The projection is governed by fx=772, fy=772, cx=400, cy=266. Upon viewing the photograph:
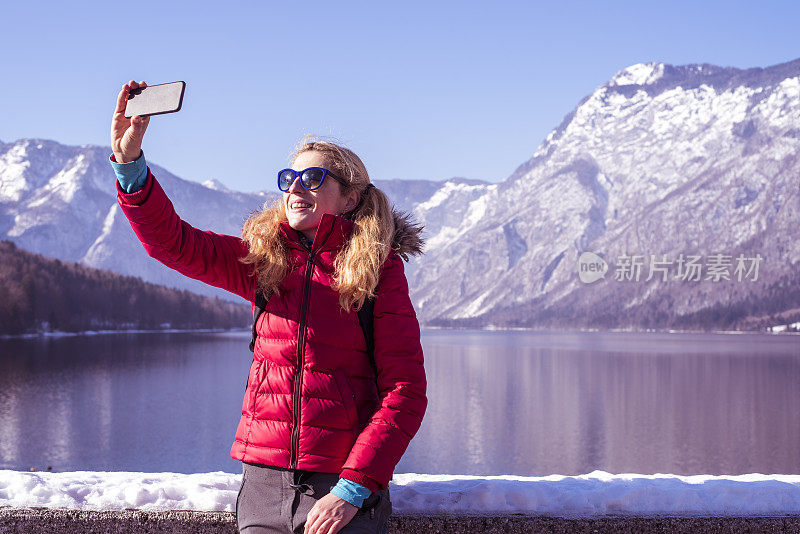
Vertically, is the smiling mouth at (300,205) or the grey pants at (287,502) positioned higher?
the smiling mouth at (300,205)

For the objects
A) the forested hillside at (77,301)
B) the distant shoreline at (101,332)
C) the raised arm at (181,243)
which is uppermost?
the raised arm at (181,243)

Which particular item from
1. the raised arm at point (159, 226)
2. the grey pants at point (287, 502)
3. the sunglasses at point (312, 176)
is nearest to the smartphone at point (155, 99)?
the raised arm at point (159, 226)

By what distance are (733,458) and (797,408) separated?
725 inches

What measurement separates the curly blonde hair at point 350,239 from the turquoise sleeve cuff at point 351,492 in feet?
2.54

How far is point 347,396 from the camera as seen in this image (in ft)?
11.6

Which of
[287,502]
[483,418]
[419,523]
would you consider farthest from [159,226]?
[483,418]

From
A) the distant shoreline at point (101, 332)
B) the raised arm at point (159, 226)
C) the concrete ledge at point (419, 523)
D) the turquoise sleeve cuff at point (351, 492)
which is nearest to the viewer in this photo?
the turquoise sleeve cuff at point (351, 492)

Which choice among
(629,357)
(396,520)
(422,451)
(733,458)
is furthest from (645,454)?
(629,357)

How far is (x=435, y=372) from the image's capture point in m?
80.2

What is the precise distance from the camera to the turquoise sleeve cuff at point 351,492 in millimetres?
3322

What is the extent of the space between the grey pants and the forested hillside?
12836 centimetres

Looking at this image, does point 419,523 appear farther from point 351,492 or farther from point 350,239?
point 350,239

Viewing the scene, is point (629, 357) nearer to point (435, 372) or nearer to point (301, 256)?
point (435, 372)

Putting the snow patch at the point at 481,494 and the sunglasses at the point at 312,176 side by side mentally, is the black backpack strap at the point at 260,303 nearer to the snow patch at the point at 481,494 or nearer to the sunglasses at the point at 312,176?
the sunglasses at the point at 312,176
